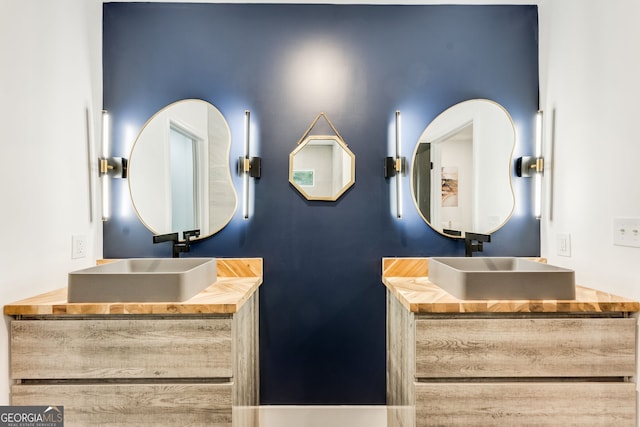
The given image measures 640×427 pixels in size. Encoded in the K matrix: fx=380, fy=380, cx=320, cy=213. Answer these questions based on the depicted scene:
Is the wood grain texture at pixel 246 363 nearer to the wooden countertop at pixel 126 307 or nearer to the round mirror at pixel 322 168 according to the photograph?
the wooden countertop at pixel 126 307

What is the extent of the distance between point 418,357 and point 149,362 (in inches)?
36.6

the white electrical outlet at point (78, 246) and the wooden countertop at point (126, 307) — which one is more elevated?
the white electrical outlet at point (78, 246)

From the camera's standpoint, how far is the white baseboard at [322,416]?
1.99m

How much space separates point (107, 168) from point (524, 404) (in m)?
2.10

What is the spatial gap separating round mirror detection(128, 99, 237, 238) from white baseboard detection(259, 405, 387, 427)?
101 cm

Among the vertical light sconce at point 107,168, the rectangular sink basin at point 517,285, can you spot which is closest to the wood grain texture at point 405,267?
the rectangular sink basin at point 517,285

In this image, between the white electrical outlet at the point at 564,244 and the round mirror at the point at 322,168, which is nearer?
the white electrical outlet at the point at 564,244

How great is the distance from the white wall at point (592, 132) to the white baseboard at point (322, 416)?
1.21 meters

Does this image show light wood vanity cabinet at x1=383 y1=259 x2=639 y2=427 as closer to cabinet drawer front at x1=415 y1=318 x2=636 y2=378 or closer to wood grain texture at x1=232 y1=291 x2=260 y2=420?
cabinet drawer front at x1=415 y1=318 x2=636 y2=378

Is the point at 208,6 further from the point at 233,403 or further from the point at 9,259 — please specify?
the point at 233,403

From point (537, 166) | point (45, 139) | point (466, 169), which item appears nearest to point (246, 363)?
point (45, 139)

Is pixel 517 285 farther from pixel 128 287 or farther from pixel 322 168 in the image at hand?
pixel 128 287

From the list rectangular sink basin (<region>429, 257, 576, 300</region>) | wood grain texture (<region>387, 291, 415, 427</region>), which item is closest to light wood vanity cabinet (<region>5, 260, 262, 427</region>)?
wood grain texture (<region>387, 291, 415, 427</region>)

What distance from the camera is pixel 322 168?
78.4 inches
